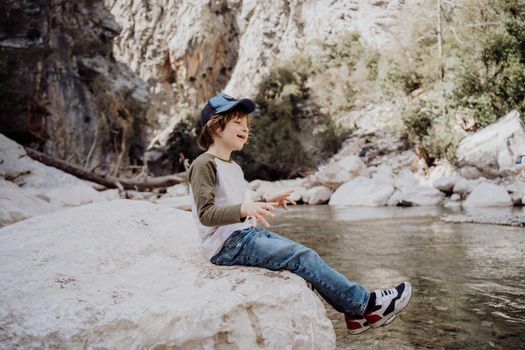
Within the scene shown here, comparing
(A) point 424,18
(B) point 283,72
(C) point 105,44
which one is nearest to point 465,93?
(A) point 424,18

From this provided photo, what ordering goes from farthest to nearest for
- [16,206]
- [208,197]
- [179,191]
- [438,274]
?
1. [179,191]
2. [16,206]
3. [438,274]
4. [208,197]

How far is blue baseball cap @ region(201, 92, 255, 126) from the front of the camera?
2057 mm

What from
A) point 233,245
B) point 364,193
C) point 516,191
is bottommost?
point 364,193

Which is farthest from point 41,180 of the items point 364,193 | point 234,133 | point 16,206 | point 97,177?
point 234,133

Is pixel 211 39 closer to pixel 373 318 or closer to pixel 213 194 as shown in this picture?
pixel 213 194

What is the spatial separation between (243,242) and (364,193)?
10.2 m

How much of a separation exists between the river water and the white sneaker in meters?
0.23

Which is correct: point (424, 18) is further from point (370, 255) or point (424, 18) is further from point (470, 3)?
point (370, 255)

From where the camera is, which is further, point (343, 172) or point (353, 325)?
point (343, 172)

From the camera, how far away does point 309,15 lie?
36375 mm

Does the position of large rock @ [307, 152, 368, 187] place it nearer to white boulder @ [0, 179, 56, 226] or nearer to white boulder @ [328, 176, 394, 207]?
white boulder @ [328, 176, 394, 207]

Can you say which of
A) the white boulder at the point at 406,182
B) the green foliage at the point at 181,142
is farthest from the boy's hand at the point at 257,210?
the green foliage at the point at 181,142

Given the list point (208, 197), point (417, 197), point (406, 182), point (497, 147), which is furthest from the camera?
point (406, 182)

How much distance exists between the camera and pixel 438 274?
3525mm
